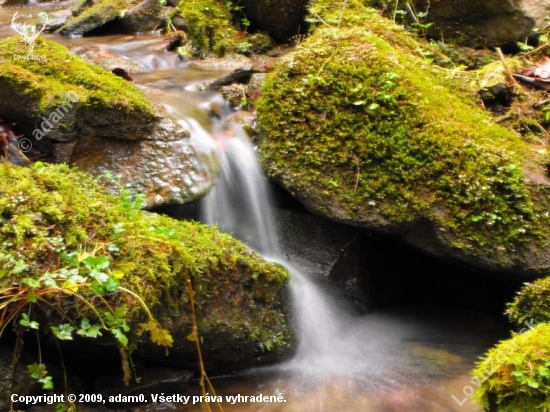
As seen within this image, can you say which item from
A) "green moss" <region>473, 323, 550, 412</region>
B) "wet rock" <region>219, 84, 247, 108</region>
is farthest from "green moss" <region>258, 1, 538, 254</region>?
"green moss" <region>473, 323, 550, 412</region>

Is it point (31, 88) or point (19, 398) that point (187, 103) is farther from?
point (19, 398)

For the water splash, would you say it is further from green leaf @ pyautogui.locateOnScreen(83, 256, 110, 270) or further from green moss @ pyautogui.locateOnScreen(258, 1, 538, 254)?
green leaf @ pyautogui.locateOnScreen(83, 256, 110, 270)

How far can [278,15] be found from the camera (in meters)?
6.68

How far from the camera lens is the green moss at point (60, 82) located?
3988mm

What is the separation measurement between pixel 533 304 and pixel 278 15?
465 centimetres

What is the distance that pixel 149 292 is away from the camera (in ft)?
9.47

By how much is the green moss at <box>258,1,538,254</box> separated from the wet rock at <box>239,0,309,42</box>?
7.52 ft

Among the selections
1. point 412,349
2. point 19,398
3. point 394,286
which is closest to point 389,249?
point 394,286

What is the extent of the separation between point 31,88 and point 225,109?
181 centimetres

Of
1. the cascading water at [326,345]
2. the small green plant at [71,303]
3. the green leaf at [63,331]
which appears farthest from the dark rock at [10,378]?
the cascading water at [326,345]

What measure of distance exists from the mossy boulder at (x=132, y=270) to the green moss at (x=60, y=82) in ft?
2.78

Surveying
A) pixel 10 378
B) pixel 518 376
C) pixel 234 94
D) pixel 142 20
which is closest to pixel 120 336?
pixel 10 378

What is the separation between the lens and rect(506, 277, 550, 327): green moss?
12.1 ft

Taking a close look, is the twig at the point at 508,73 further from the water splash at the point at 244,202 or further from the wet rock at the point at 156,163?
the wet rock at the point at 156,163
